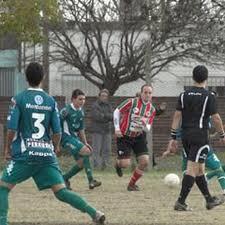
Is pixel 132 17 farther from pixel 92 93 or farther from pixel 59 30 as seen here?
pixel 92 93

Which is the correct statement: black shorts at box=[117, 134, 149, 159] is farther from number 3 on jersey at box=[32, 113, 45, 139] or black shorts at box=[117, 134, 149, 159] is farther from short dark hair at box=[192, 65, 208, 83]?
number 3 on jersey at box=[32, 113, 45, 139]

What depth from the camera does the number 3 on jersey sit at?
8969 millimetres

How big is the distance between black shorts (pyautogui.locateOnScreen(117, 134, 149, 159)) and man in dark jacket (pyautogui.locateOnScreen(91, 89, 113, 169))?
5.33 m

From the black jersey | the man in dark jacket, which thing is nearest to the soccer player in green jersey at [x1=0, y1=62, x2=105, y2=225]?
the black jersey

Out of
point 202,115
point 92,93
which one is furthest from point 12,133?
point 92,93

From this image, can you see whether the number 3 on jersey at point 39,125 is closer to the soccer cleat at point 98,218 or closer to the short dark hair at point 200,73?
the soccer cleat at point 98,218

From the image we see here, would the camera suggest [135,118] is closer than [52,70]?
Yes

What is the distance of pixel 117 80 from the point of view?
31062 mm

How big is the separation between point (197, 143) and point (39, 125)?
8.93ft

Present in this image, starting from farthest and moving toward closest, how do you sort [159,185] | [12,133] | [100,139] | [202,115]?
[100,139] < [159,185] < [202,115] < [12,133]

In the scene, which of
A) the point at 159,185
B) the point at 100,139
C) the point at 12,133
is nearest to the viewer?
the point at 12,133

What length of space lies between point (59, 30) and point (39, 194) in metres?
16.5

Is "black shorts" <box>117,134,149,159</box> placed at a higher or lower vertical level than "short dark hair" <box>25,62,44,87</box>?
lower

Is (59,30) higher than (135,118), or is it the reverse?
(59,30)
